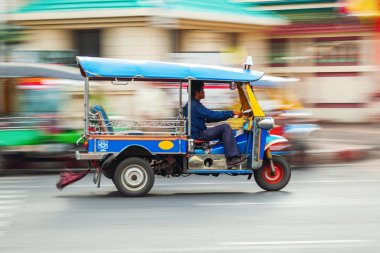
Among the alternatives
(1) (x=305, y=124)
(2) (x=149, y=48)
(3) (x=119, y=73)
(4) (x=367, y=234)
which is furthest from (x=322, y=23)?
(4) (x=367, y=234)

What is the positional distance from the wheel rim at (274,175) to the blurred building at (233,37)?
892cm

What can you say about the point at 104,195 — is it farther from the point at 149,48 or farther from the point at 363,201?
the point at 149,48

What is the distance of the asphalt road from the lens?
8.08 meters

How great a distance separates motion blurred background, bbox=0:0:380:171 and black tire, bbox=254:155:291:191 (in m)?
2.30

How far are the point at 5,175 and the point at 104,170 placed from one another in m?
4.39

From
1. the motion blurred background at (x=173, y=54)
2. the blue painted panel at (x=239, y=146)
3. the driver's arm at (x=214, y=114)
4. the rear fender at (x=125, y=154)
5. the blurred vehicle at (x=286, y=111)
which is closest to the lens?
the rear fender at (x=125, y=154)

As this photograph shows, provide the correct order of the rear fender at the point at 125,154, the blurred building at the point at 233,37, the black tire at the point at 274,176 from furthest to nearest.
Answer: the blurred building at the point at 233,37 < the black tire at the point at 274,176 < the rear fender at the point at 125,154

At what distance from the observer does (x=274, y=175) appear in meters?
12.3

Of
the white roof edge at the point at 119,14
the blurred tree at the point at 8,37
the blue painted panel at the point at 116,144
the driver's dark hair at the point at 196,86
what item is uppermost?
the white roof edge at the point at 119,14

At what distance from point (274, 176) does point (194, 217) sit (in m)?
2.78

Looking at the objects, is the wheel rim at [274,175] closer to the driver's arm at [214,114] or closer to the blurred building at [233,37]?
the driver's arm at [214,114]

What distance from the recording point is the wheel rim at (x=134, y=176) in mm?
11688

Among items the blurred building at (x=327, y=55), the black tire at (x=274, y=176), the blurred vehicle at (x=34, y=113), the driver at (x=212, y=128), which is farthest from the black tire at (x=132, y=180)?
the blurred building at (x=327, y=55)

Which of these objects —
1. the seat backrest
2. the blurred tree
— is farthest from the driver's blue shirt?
the blurred tree
